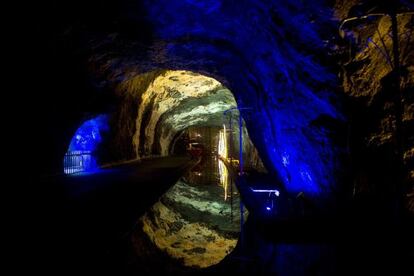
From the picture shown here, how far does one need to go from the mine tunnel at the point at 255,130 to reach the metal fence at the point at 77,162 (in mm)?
1894

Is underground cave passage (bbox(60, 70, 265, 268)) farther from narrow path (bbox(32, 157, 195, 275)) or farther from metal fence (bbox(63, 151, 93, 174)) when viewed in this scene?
narrow path (bbox(32, 157, 195, 275))

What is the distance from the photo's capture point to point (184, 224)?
1064cm

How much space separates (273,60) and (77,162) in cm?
1085

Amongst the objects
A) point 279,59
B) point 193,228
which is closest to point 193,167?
point 193,228

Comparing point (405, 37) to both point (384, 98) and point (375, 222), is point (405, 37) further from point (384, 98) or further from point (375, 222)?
point (375, 222)

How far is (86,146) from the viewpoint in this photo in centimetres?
1536

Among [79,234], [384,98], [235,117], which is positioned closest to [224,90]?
[235,117]

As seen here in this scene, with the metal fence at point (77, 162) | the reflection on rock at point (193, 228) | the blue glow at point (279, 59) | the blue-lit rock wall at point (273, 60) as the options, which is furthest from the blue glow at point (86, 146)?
the blue glow at point (279, 59)

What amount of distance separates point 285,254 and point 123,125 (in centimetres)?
1293

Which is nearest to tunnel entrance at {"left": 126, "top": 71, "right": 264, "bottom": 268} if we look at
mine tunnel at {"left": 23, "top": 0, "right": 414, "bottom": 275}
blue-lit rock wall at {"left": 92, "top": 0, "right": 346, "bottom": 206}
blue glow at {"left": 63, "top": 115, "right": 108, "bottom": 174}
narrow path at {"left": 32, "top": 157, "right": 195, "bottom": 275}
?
mine tunnel at {"left": 23, "top": 0, "right": 414, "bottom": 275}

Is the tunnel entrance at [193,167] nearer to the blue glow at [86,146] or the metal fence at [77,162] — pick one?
the blue glow at [86,146]

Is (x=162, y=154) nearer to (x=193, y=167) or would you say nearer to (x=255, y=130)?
(x=193, y=167)

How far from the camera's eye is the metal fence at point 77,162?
1249 centimetres

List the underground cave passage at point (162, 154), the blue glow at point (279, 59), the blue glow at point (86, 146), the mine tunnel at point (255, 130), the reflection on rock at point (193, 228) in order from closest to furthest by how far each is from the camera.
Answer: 1. the mine tunnel at point (255, 130)
2. the blue glow at point (279, 59)
3. the reflection on rock at point (193, 228)
4. the underground cave passage at point (162, 154)
5. the blue glow at point (86, 146)
